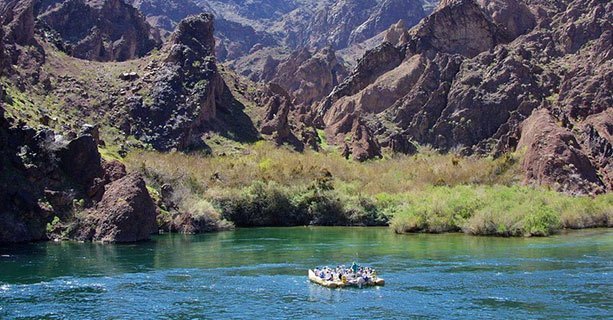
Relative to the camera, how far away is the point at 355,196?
15162 centimetres

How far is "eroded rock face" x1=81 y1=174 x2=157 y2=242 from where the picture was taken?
350ft

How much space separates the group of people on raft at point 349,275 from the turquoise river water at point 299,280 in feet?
4.49

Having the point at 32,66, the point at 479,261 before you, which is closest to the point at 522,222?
the point at 479,261

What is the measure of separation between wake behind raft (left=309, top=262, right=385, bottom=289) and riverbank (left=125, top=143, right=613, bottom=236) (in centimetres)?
4734

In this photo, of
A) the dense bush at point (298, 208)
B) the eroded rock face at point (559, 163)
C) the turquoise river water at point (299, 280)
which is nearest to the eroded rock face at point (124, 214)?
the turquoise river water at point (299, 280)

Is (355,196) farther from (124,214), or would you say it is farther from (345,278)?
(345,278)

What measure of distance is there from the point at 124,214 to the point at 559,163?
88.7 m

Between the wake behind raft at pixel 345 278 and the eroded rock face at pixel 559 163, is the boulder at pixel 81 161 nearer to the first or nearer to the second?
the wake behind raft at pixel 345 278

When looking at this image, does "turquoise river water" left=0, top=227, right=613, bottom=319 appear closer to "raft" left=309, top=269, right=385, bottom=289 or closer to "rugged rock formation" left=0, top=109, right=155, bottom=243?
"raft" left=309, top=269, right=385, bottom=289

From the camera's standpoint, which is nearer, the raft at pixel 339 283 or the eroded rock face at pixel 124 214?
the raft at pixel 339 283

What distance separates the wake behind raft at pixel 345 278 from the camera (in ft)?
237

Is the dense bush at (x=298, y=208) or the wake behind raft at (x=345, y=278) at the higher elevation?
the dense bush at (x=298, y=208)

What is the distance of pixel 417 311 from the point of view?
2386 inches

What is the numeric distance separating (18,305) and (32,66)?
140358 millimetres
